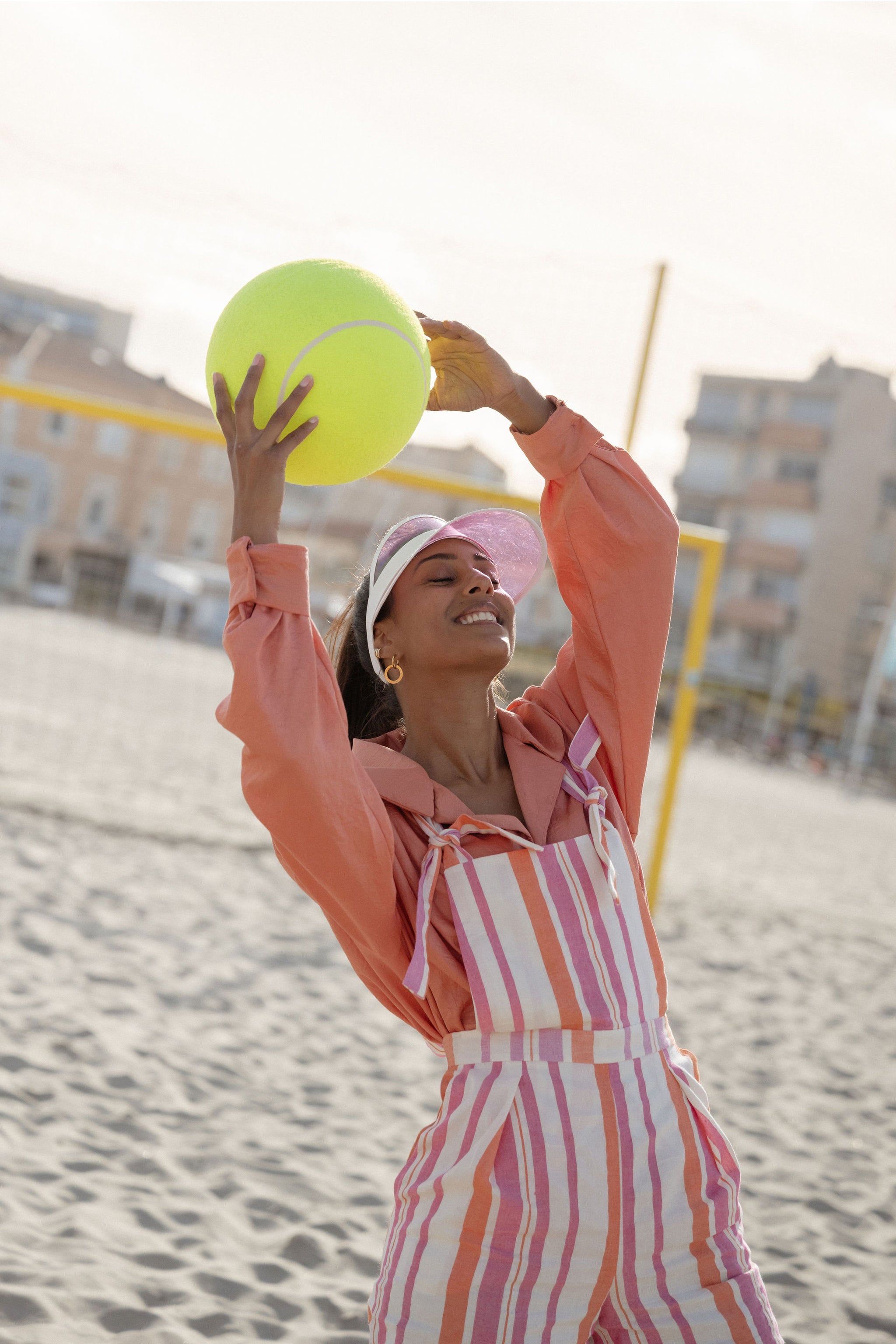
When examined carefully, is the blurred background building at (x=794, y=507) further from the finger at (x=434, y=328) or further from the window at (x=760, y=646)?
the finger at (x=434, y=328)

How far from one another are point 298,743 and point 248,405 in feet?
1.59

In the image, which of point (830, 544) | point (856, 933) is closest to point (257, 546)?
point (856, 933)

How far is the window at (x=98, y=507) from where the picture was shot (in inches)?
423

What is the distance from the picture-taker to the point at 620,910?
1793 millimetres

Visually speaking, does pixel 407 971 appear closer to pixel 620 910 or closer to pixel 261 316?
pixel 620 910

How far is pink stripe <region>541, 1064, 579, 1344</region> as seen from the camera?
1622 millimetres

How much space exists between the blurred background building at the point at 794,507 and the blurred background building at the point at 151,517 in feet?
78.2

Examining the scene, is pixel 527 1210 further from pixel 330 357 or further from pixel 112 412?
pixel 112 412

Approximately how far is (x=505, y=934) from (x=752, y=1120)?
117 inches

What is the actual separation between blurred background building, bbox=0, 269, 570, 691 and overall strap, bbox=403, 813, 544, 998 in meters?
4.69

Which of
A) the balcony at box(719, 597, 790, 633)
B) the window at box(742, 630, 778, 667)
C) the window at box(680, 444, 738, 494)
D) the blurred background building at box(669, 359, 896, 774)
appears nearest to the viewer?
the window at box(742, 630, 778, 667)

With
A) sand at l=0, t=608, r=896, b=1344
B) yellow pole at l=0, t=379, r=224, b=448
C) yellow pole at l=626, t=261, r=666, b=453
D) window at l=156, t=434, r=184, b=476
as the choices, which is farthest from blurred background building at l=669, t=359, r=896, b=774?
yellow pole at l=0, t=379, r=224, b=448

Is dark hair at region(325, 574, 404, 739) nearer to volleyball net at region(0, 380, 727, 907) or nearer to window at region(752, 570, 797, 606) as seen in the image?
volleyball net at region(0, 380, 727, 907)

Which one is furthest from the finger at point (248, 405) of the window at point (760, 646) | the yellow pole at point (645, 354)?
the window at point (760, 646)
